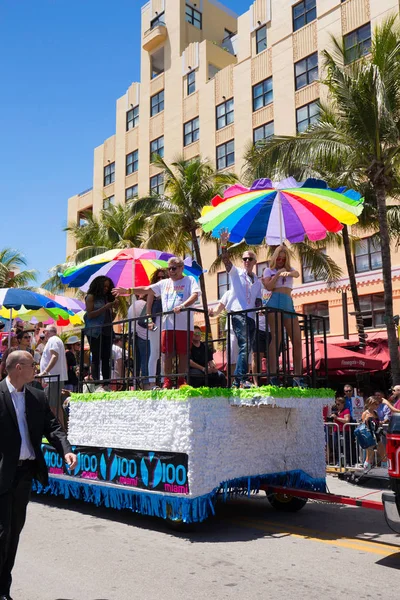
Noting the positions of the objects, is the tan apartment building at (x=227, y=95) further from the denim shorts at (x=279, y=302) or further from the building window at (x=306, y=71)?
the denim shorts at (x=279, y=302)

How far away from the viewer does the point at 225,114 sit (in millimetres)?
33594

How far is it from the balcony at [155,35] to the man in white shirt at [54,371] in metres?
34.0

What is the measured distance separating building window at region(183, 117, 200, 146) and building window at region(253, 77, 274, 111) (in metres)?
4.48

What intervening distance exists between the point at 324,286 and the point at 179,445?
2161 centimetres

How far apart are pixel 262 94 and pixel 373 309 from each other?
1365cm

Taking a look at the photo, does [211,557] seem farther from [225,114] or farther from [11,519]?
[225,114]

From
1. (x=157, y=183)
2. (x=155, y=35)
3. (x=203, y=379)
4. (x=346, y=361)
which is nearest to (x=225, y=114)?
(x=157, y=183)

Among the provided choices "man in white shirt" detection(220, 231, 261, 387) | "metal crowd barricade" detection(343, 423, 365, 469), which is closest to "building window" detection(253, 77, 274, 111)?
"metal crowd barricade" detection(343, 423, 365, 469)

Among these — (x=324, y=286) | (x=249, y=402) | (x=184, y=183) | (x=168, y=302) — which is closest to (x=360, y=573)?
(x=249, y=402)

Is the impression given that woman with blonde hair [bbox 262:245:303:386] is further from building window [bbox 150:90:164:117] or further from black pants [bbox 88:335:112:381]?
building window [bbox 150:90:164:117]

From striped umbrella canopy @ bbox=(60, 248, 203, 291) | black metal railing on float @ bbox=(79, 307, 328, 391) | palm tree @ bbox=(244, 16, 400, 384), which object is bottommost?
black metal railing on float @ bbox=(79, 307, 328, 391)

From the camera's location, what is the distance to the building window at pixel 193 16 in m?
38.3

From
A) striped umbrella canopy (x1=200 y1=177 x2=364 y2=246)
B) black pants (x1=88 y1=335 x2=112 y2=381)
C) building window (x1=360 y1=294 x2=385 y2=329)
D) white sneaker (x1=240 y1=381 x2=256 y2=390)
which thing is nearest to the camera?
white sneaker (x1=240 y1=381 x2=256 y2=390)

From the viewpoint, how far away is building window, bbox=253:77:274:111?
1228 inches
